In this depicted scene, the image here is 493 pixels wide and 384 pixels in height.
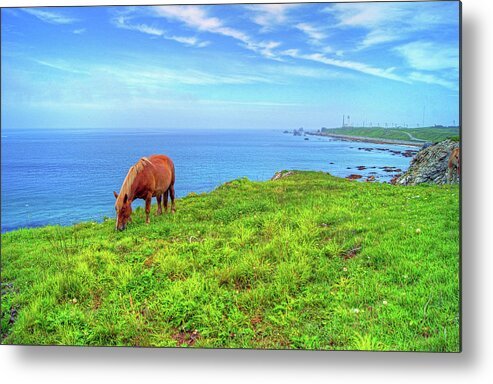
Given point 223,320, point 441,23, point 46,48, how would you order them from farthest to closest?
point 46,48 < point 441,23 < point 223,320

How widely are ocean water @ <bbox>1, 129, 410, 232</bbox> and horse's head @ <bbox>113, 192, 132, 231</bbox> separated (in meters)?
0.12

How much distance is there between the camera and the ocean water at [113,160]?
418 centimetres

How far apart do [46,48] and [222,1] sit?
6.05 feet

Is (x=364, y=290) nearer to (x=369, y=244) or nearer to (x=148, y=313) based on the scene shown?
(x=369, y=244)

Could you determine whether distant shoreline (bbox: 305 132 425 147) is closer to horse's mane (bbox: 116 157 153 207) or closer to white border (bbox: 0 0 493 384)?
white border (bbox: 0 0 493 384)

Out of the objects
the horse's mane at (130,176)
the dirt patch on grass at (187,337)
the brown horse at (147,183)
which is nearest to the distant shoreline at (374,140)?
the brown horse at (147,183)

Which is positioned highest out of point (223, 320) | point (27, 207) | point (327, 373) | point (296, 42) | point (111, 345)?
point (296, 42)

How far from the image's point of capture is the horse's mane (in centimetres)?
435

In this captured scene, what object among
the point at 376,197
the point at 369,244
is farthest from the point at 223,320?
the point at 376,197

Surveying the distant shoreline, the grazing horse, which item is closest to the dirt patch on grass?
the distant shoreline

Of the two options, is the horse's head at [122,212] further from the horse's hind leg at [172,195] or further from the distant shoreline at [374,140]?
the distant shoreline at [374,140]

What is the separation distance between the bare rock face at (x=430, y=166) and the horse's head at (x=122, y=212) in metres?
2.82

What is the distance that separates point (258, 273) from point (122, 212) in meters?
1.62

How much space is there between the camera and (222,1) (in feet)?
13.5
